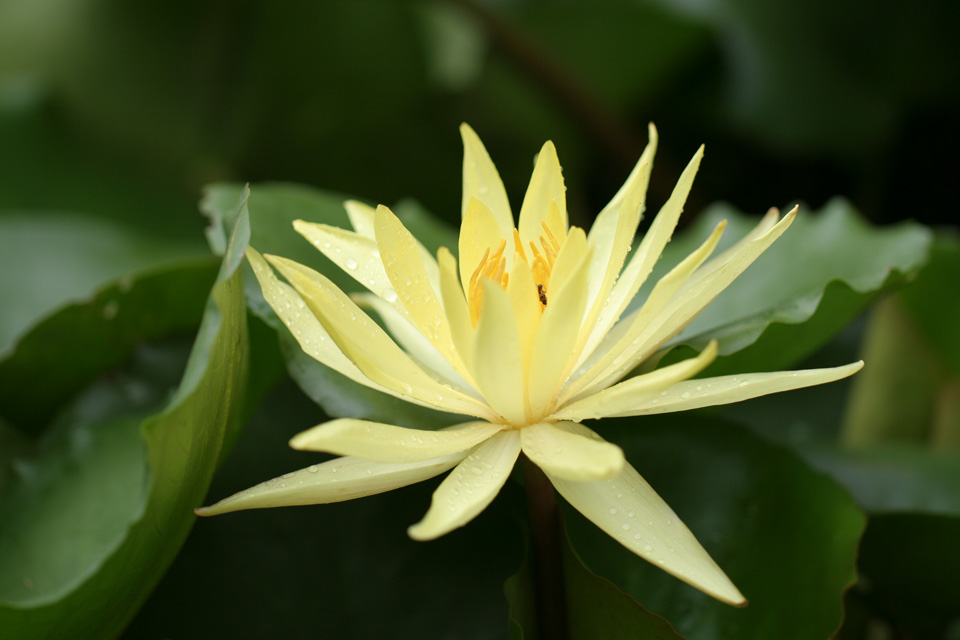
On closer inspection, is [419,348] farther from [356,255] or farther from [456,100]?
[456,100]

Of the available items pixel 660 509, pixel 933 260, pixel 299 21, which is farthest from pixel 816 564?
pixel 299 21

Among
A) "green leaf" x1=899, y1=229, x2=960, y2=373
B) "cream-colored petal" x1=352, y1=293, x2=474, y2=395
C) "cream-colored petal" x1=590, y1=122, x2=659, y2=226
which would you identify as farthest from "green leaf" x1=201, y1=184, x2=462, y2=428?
"green leaf" x1=899, y1=229, x2=960, y2=373

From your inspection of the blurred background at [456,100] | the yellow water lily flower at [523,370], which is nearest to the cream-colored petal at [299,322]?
the yellow water lily flower at [523,370]

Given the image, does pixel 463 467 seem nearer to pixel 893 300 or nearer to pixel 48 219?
pixel 893 300

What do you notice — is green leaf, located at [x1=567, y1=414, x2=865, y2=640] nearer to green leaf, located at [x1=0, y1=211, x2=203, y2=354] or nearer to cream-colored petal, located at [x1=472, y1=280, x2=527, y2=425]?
cream-colored petal, located at [x1=472, y1=280, x2=527, y2=425]

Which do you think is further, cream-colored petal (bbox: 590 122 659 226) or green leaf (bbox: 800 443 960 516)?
green leaf (bbox: 800 443 960 516)

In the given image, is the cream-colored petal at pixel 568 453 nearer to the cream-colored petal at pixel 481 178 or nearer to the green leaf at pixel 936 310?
the cream-colored petal at pixel 481 178
